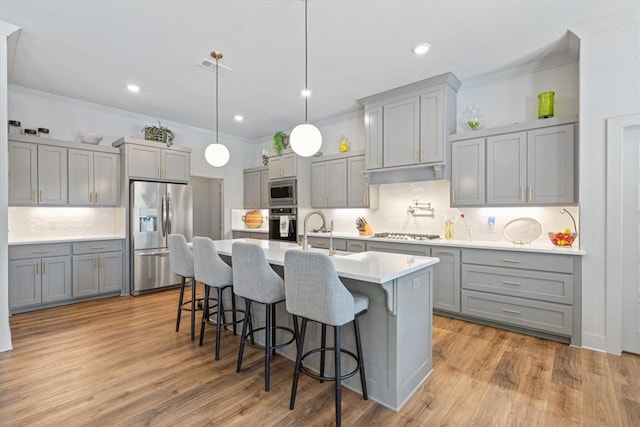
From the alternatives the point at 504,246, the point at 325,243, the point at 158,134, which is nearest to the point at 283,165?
the point at 325,243

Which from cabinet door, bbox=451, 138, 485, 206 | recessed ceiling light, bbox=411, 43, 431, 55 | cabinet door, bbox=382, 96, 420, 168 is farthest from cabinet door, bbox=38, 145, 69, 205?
cabinet door, bbox=451, 138, 485, 206

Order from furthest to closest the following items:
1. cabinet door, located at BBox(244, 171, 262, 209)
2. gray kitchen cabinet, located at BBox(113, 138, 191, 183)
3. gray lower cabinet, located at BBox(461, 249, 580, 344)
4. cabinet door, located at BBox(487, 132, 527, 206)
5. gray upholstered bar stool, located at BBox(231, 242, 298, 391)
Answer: cabinet door, located at BBox(244, 171, 262, 209)
gray kitchen cabinet, located at BBox(113, 138, 191, 183)
cabinet door, located at BBox(487, 132, 527, 206)
gray lower cabinet, located at BBox(461, 249, 580, 344)
gray upholstered bar stool, located at BBox(231, 242, 298, 391)

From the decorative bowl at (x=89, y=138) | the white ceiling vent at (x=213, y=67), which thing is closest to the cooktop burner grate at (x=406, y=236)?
the white ceiling vent at (x=213, y=67)

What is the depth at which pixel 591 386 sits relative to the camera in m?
2.23

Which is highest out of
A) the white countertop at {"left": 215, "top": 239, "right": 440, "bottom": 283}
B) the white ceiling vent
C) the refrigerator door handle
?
the white ceiling vent

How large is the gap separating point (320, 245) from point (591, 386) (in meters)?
3.42

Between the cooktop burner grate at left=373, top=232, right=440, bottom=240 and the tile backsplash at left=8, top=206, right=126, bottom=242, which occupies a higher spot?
the tile backsplash at left=8, top=206, right=126, bottom=242

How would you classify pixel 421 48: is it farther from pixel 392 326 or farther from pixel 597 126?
pixel 392 326

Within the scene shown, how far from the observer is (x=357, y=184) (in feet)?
16.0

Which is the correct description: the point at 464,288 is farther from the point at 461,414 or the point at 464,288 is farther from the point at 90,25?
the point at 90,25

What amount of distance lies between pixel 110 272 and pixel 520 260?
529cm

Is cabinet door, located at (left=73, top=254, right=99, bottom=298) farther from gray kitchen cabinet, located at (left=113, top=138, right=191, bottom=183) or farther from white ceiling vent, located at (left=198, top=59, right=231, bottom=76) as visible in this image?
white ceiling vent, located at (left=198, top=59, right=231, bottom=76)

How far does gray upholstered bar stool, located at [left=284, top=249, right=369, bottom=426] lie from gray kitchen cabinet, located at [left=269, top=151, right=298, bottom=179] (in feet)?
11.9

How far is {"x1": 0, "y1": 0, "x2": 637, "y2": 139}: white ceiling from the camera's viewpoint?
2521mm
